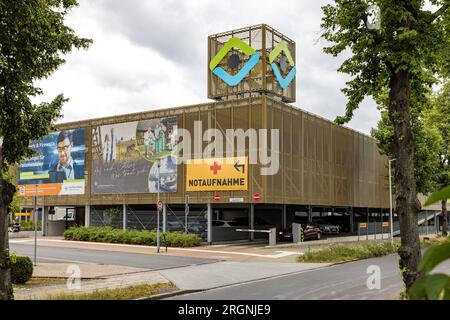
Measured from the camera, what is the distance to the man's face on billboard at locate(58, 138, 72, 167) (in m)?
47.2

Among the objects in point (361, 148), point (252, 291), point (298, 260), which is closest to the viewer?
point (252, 291)

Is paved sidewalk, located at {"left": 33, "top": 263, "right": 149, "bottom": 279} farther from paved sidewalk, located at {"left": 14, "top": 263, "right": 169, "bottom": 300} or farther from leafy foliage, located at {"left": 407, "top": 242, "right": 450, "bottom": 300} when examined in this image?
leafy foliage, located at {"left": 407, "top": 242, "right": 450, "bottom": 300}

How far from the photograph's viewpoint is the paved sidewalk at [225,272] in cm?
1795

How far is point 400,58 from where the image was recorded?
37.8ft

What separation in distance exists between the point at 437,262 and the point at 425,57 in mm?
11950

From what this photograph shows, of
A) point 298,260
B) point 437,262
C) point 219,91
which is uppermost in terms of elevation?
point 219,91

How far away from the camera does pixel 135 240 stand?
3747cm

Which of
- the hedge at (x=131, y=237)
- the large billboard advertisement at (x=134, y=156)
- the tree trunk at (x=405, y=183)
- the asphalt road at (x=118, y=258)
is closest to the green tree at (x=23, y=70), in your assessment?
the tree trunk at (x=405, y=183)

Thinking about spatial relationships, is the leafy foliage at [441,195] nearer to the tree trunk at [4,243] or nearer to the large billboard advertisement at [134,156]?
the tree trunk at [4,243]

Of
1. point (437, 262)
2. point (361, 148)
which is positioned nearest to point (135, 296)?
point (437, 262)

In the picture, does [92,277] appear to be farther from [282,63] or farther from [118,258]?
[282,63]

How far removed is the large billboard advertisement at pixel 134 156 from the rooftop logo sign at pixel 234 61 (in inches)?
242

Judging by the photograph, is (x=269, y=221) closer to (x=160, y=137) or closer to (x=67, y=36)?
(x=160, y=137)

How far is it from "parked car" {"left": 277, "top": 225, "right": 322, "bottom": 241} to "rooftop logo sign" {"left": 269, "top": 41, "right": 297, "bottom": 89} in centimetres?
1210
